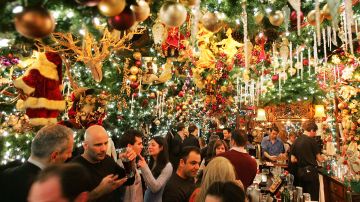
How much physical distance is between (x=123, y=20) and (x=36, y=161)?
1296 millimetres

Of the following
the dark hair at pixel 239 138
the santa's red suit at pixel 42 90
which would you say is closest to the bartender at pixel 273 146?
the dark hair at pixel 239 138

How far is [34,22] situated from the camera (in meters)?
1.60

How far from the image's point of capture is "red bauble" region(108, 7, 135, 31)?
1.91 m

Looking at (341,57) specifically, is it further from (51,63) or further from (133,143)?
(51,63)

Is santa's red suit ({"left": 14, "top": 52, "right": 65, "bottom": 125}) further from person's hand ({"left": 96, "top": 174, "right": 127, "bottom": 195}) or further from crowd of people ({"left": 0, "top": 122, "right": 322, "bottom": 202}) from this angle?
person's hand ({"left": 96, "top": 174, "right": 127, "bottom": 195})

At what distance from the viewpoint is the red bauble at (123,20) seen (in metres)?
1.91

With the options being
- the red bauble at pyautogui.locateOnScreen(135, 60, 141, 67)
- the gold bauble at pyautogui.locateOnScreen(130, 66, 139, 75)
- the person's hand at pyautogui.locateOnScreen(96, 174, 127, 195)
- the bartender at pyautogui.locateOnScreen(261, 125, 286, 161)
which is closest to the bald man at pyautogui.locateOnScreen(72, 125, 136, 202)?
the person's hand at pyautogui.locateOnScreen(96, 174, 127, 195)

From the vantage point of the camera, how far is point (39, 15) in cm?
162

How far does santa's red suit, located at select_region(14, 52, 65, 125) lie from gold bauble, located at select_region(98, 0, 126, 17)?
1.72 m

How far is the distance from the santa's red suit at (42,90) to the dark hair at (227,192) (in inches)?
72.3

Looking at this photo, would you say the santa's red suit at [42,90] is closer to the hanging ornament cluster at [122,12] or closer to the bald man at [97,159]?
the bald man at [97,159]

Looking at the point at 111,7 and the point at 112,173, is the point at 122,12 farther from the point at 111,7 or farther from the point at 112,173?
the point at 112,173

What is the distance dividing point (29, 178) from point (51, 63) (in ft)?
4.59

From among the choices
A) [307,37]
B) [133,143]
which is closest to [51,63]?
[133,143]
